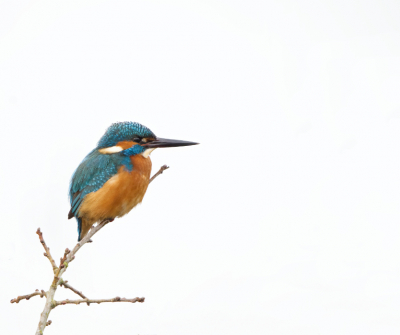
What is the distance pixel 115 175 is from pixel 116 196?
0.20m

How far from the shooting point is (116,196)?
4.54 metres

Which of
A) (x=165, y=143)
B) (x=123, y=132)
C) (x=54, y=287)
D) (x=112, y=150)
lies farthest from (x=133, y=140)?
(x=54, y=287)

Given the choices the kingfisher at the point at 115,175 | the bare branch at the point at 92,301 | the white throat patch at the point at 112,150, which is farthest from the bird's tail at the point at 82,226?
the bare branch at the point at 92,301

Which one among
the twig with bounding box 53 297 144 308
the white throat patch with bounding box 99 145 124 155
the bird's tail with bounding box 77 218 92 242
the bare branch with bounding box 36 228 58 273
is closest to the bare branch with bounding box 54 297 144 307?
the twig with bounding box 53 297 144 308

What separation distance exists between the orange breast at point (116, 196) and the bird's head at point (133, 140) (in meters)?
0.15

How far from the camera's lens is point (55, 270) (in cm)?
270

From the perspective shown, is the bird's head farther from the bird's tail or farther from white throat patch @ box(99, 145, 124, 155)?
the bird's tail

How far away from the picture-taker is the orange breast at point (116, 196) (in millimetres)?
4531

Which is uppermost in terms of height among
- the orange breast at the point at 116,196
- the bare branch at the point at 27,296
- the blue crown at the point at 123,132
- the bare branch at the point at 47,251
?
the blue crown at the point at 123,132

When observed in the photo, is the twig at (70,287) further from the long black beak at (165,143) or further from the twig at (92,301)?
the long black beak at (165,143)

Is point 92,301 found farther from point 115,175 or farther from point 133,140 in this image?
point 133,140

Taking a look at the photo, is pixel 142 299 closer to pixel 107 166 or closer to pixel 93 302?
pixel 93 302

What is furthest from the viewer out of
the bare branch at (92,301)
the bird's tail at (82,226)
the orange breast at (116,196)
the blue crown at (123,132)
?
the bird's tail at (82,226)

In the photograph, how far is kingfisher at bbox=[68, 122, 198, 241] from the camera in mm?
4543
